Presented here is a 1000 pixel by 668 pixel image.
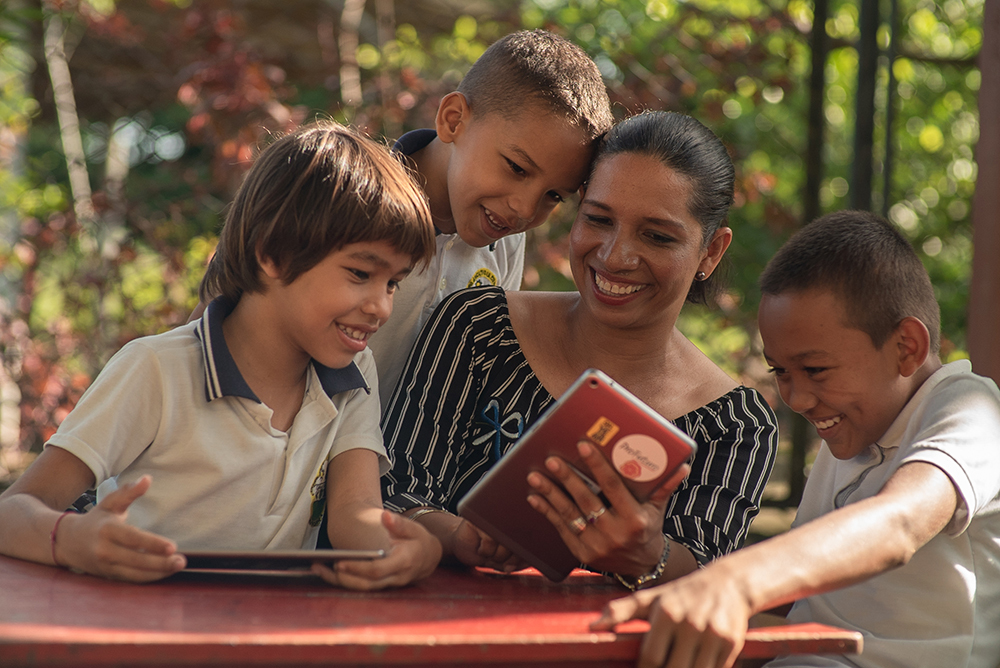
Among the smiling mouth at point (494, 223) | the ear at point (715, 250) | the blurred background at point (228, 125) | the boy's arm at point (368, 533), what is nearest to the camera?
the boy's arm at point (368, 533)

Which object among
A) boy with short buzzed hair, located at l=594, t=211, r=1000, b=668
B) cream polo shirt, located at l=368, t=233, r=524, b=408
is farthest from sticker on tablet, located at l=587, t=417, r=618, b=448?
cream polo shirt, located at l=368, t=233, r=524, b=408

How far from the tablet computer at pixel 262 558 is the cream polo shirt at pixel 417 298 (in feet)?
3.26

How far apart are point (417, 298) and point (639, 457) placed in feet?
3.76

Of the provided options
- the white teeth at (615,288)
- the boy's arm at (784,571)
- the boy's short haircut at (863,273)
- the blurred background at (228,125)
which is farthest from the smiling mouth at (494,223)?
the blurred background at (228,125)

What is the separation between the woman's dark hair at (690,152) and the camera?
2.10m

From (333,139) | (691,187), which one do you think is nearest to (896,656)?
(691,187)

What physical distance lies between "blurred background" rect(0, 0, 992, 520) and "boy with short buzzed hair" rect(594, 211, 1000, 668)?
166 centimetres

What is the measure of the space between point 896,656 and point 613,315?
3.02 feet

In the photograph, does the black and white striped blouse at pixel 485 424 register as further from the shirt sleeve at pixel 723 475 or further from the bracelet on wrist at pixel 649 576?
the bracelet on wrist at pixel 649 576

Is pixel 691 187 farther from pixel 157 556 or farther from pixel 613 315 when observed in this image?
pixel 157 556

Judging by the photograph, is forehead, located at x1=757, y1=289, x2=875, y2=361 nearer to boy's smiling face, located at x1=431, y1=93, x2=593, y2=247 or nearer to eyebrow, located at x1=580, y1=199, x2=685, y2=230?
eyebrow, located at x1=580, y1=199, x2=685, y2=230

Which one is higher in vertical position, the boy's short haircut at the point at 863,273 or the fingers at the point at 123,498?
the boy's short haircut at the point at 863,273

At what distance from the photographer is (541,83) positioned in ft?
7.61

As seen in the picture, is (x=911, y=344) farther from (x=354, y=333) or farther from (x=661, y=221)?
(x=354, y=333)
